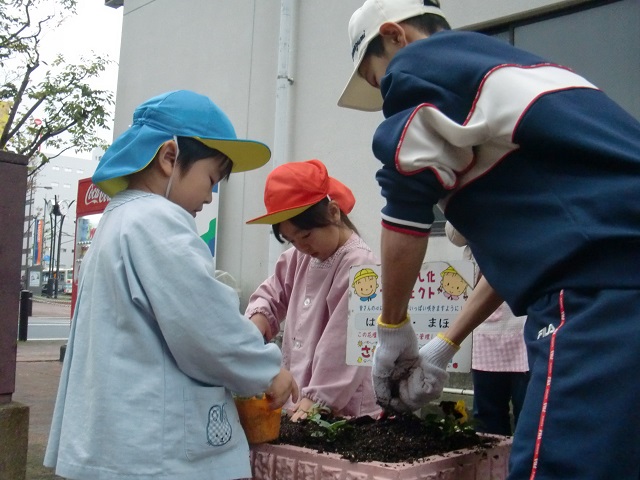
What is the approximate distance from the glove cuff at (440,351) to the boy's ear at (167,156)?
787 mm

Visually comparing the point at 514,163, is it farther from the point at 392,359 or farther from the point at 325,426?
the point at 325,426

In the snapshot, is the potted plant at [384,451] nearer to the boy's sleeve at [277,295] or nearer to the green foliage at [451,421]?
the green foliage at [451,421]

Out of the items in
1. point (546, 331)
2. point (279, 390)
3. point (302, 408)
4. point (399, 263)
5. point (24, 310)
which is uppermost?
point (399, 263)

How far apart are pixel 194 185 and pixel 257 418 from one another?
24.0 inches

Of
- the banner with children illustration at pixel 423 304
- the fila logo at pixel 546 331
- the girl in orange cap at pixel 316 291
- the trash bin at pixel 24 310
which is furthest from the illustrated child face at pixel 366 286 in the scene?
the trash bin at pixel 24 310

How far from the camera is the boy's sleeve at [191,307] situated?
4.81 feet

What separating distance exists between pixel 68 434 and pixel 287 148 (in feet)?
14.5

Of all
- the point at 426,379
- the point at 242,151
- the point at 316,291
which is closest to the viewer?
the point at 426,379

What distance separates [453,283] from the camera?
192cm

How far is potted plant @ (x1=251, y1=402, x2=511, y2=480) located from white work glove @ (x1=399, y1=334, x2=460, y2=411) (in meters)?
0.09

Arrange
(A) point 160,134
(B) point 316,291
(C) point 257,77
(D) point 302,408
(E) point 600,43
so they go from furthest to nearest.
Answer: (C) point 257,77 → (E) point 600,43 → (B) point 316,291 → (D) point 302,408 → (A) point 160,134

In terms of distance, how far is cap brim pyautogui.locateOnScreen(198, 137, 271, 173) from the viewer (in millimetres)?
1754

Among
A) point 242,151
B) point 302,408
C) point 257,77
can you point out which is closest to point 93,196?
point 257,77

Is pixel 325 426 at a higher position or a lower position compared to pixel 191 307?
lower
